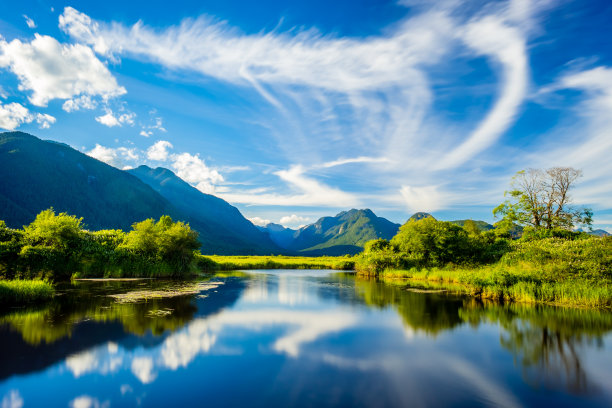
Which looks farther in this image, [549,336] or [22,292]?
[22,292]

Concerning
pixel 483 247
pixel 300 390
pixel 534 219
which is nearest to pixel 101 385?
pixel 300 390

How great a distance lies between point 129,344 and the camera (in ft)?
43.9

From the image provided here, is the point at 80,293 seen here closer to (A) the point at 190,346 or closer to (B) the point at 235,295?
(B) the point at 235,295

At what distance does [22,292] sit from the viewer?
2181 cm

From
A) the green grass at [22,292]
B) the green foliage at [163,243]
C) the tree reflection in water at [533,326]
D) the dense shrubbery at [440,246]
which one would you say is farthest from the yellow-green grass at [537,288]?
the green foliage at [163,243]

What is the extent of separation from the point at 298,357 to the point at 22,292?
21.9 metres

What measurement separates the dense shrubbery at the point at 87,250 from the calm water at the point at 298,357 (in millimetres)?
9613

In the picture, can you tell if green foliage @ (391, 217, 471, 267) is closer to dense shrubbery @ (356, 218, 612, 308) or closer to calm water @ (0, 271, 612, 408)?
dense shrubbery @ (356, 218, 612, 308)

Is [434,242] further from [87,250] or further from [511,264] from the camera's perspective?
[87,250]

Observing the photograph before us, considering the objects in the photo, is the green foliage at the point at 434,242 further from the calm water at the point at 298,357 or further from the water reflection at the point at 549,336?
the calm water at the point at 298,357

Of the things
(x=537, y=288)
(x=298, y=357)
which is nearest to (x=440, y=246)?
(x=537, y=288)

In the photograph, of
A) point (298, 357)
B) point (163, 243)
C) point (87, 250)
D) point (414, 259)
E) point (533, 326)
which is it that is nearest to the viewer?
point (298, 357)

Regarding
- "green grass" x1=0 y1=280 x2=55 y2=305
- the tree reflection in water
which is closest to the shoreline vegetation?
"green grass" x1=0 y1=280 x2=55 y2=305

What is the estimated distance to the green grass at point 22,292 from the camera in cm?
2105
